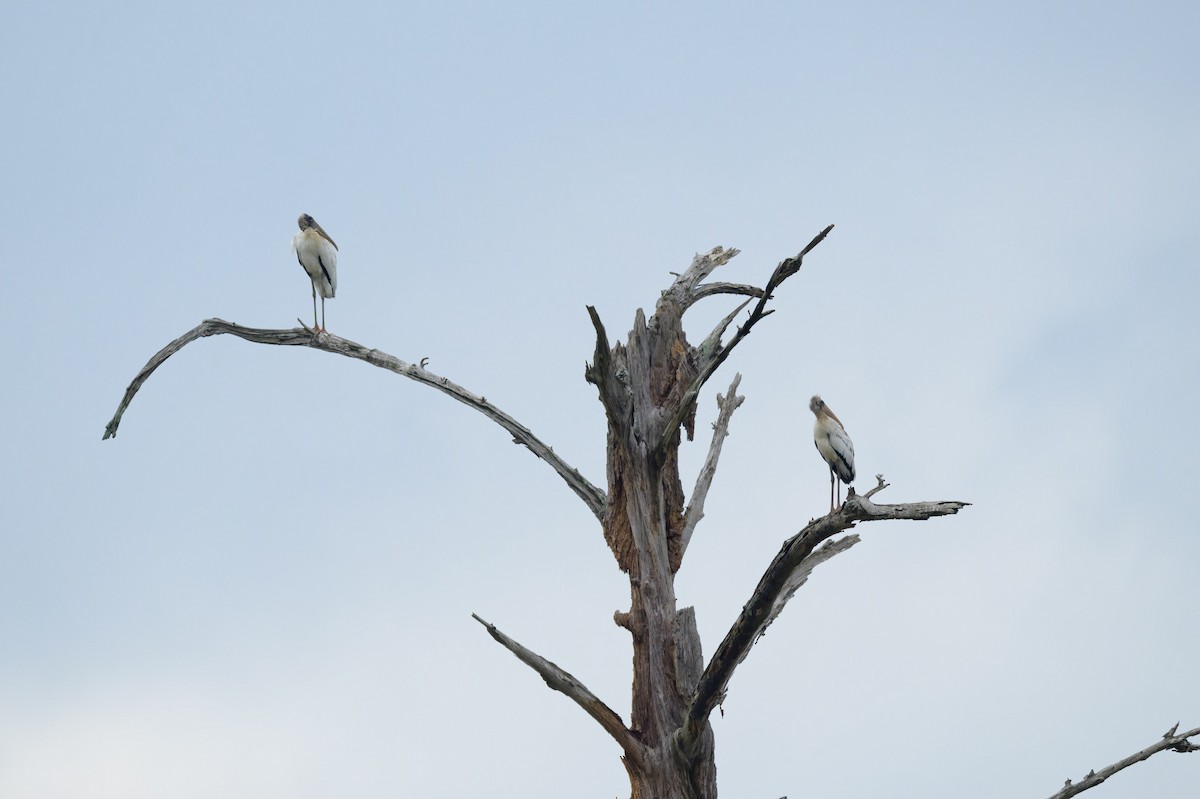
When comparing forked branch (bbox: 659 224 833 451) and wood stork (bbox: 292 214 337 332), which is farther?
wood stork (bbox: 292 214 337 332)

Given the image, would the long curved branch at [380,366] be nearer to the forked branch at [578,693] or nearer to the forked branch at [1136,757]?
the forked branch at [578,693]

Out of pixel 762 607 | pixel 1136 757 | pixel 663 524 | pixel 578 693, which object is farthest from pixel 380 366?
pixel 1136 757

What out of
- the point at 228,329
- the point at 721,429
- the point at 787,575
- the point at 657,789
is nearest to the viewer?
the point at 787,575

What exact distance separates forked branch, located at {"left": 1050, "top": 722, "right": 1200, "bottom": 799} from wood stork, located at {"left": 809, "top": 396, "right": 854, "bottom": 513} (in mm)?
2974

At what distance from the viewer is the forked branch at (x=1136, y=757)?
932 centimetres

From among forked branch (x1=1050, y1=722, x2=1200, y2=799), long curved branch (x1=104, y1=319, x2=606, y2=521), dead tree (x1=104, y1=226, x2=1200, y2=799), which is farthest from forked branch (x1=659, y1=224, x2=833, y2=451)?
forked branch (x1=1050, y1=722, x2=1200, y2=799)

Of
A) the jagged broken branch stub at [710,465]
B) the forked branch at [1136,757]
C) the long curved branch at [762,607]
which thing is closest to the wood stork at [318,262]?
the jagged broken branch stub at [710,465]

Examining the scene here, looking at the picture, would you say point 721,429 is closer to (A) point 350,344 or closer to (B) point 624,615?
(B) point 624,615

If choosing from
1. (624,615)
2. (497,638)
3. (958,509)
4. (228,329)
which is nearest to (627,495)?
(624,615)

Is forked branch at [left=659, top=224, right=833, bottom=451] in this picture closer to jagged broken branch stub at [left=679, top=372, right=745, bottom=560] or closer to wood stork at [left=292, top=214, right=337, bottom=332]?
jagged broken branch stub at [left=679, top=372, right=745, bottom=560]

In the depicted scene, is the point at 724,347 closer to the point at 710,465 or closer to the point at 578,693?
the point at 710,465

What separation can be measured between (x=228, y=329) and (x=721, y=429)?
15.9ft

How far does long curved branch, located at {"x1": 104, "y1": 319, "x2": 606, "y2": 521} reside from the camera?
36.4 feet

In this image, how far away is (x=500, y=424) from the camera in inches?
→ 445
